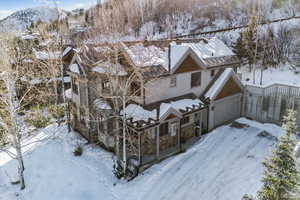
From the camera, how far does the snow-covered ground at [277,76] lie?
24184 millimetres

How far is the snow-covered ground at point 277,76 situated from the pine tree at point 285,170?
18498 millimetres

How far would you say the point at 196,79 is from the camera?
17.6m

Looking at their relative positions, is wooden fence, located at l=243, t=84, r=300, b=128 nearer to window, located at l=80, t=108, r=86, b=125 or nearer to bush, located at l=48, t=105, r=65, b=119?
window, located at l=80, t=108, r=86, b=125

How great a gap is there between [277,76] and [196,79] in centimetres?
1350

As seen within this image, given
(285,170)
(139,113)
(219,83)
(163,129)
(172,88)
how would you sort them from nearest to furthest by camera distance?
(285,170) < (139,113) < (163,129) < (172,88) < (219,83)

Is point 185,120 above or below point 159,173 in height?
above

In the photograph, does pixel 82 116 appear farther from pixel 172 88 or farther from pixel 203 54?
pixel 203 54

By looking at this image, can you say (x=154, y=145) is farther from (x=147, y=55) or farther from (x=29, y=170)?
(x=29, y=170)

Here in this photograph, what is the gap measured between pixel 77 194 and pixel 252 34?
2763cm

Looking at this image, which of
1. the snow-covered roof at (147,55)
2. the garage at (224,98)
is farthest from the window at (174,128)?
the snow-covered roof at (147,55)

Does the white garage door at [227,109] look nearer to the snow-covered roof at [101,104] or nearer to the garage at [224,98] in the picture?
the garage at [224,98]

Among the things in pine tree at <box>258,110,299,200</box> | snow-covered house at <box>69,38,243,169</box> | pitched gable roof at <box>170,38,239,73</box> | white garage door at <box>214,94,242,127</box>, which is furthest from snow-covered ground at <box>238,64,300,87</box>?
pine tree at <box>258,110,299,200</box>

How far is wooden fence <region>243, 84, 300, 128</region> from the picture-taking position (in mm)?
16812

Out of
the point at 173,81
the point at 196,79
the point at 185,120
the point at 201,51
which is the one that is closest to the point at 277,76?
the point at 201,51
